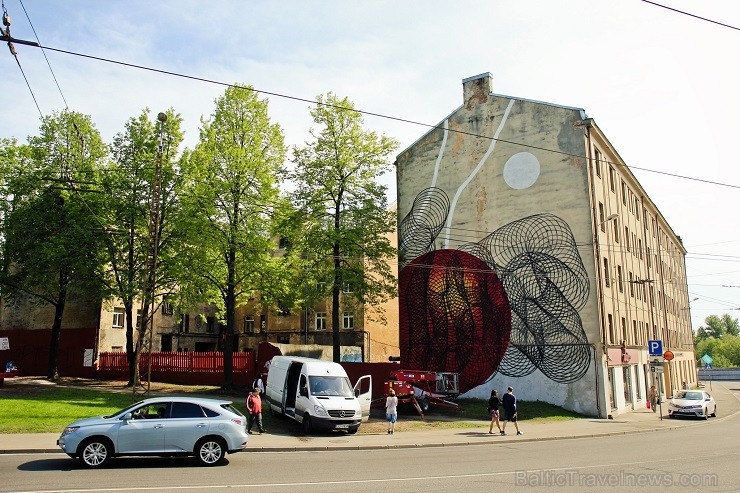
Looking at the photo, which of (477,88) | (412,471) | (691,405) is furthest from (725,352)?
(412,471)

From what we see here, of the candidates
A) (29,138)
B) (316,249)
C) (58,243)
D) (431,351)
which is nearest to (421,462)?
(316,249)

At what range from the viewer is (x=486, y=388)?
31391 mm

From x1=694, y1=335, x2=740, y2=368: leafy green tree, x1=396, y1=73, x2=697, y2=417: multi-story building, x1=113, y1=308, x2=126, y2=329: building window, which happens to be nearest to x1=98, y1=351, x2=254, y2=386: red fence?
x1=113, y1=308, x2=126, y2=329: building window

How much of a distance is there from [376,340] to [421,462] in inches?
1238

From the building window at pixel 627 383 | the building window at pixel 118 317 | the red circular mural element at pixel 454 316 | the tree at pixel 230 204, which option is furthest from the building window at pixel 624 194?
the building window at pixel 118 317

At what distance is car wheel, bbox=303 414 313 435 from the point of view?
2007cm

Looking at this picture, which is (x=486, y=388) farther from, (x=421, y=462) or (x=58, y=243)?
(x=58, y=243)

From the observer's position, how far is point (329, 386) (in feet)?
69.5

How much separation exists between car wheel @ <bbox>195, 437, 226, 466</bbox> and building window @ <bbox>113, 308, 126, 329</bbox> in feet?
97.8

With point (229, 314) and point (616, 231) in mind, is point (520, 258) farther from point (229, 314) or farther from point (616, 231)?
point (229, 314)

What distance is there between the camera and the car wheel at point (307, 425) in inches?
790

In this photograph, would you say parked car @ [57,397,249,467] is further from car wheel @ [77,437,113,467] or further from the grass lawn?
the grass lawn

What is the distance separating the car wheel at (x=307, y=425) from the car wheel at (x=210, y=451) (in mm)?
6243

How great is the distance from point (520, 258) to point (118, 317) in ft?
90.2
